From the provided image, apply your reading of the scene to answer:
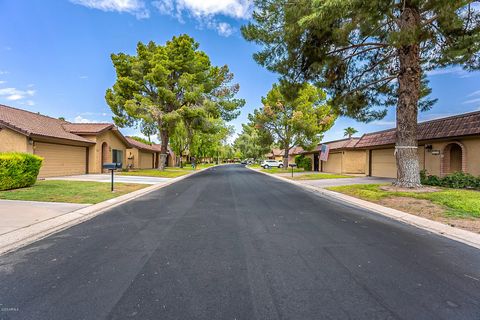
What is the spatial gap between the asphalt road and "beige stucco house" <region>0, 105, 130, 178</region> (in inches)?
548

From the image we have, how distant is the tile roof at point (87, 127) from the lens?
835 inches

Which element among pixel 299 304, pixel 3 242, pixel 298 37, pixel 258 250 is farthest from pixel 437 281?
pixel 298 37

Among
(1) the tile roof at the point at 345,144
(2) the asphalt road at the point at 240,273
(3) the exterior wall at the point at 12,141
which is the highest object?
(1) the tile roof at the point at 345,144

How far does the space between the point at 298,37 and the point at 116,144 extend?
21.6m

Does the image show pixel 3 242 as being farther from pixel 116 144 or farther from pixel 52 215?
pixel 116 144

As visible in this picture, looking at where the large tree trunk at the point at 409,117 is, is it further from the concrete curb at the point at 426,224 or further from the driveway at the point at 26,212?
the driveway at the point at 26,212

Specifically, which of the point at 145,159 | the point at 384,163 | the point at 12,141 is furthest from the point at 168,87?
the point at 384,163

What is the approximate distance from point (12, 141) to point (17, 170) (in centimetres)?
681

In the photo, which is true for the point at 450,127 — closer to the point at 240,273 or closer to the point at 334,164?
the point at 334,164

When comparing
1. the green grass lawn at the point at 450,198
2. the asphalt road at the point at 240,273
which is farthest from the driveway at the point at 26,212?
the green grass lawn at the point at 450,198

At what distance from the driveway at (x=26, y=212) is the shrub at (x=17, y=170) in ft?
10.1

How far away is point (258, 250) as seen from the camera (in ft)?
14.0

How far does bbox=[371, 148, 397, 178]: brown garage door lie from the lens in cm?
1880

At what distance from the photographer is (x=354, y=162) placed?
25.5m
